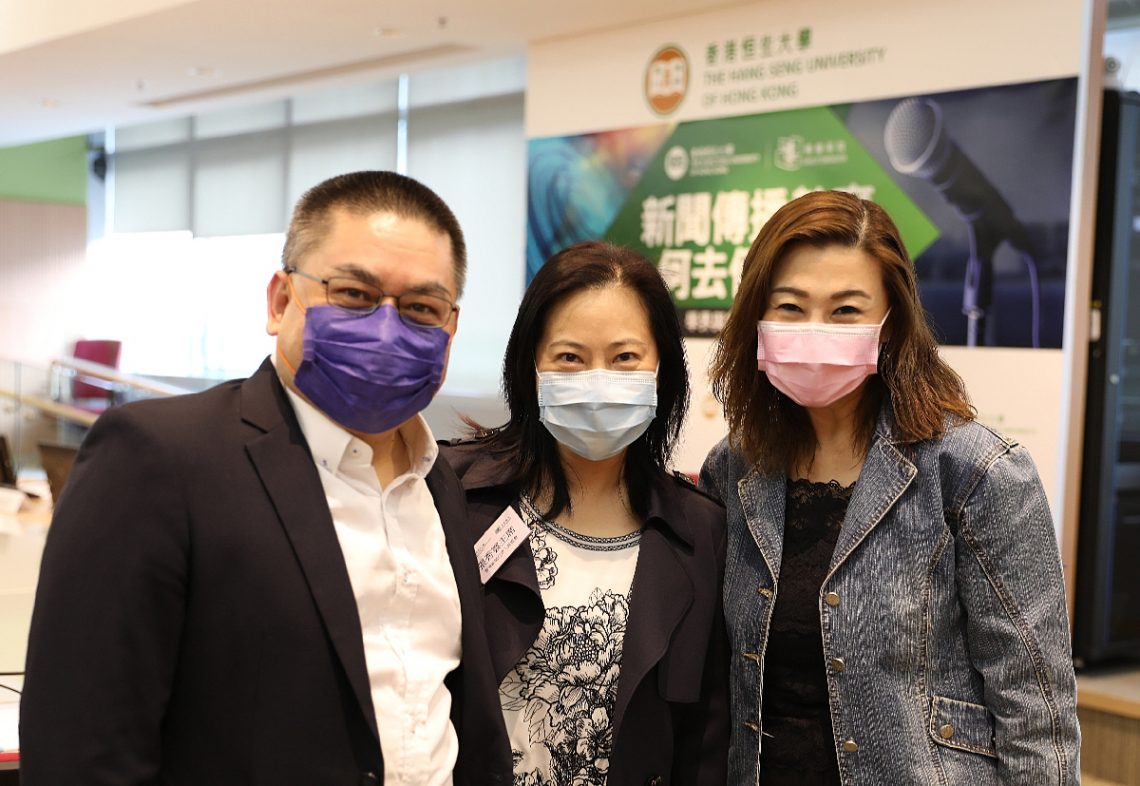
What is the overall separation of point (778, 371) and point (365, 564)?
2.92 feet

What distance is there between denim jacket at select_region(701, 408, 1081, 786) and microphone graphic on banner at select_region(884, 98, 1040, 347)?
3.23 m

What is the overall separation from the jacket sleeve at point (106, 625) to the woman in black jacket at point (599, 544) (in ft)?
2.35

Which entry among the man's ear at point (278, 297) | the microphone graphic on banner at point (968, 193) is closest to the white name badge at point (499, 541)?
the man's ear at point (278, 297)

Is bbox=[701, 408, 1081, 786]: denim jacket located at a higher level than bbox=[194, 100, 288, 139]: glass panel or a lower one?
lower

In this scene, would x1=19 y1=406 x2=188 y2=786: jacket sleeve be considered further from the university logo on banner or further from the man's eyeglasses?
the university logo on banner

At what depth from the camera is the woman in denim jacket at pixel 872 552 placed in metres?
1.86

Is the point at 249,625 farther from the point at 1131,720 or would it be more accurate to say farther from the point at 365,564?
the point at 1131,720

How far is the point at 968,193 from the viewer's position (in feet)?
16.8

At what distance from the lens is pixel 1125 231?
4.93 m

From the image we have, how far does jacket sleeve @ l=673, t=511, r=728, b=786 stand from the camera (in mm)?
2096

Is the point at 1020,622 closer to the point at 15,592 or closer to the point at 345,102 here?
the point at 15,592

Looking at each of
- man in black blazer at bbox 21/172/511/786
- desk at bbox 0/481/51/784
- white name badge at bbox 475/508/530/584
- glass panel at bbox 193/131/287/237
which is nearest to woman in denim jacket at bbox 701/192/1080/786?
white name badge at bbox 475/508/530/584

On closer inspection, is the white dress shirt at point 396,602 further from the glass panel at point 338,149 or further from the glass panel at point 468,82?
the glass panel at point 338,149

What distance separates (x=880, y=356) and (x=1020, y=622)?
1.74 ft
